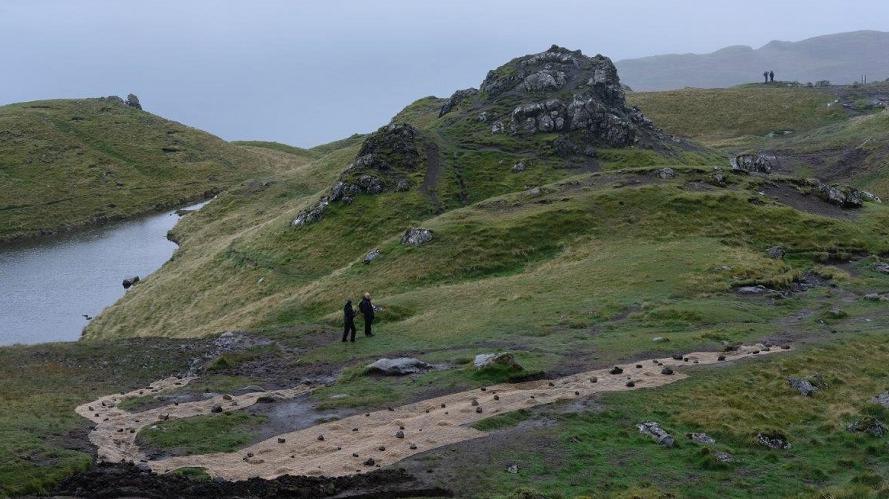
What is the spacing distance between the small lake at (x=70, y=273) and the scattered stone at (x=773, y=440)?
70.4m

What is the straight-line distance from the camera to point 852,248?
193 feet

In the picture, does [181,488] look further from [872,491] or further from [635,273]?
[635,273]

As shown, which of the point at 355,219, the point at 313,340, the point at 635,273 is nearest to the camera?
the point at 313,340

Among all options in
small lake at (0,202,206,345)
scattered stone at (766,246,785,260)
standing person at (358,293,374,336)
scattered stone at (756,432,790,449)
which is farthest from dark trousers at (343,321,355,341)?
small lake at (0,202,206,345)

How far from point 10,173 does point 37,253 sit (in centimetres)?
5770

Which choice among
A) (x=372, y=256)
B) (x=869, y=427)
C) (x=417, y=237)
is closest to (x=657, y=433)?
(x=869, y=427)

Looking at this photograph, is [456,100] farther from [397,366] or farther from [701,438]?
[701,438]

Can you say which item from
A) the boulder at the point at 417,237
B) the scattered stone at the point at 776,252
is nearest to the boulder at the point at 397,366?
the boulder at the point at 417,237

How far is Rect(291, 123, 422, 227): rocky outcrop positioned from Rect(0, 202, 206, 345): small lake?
27721mm

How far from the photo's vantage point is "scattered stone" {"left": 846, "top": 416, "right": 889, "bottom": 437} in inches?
993

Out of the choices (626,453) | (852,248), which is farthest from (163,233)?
(626,453)

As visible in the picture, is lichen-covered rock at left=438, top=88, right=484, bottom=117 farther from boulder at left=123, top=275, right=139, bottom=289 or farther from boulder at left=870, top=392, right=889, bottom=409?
boulder at left=870, top=392, right=889, bottom=409

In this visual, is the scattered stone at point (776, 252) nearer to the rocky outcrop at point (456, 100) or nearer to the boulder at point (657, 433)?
the boulder at point (657, 433)

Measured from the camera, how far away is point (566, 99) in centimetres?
11181
